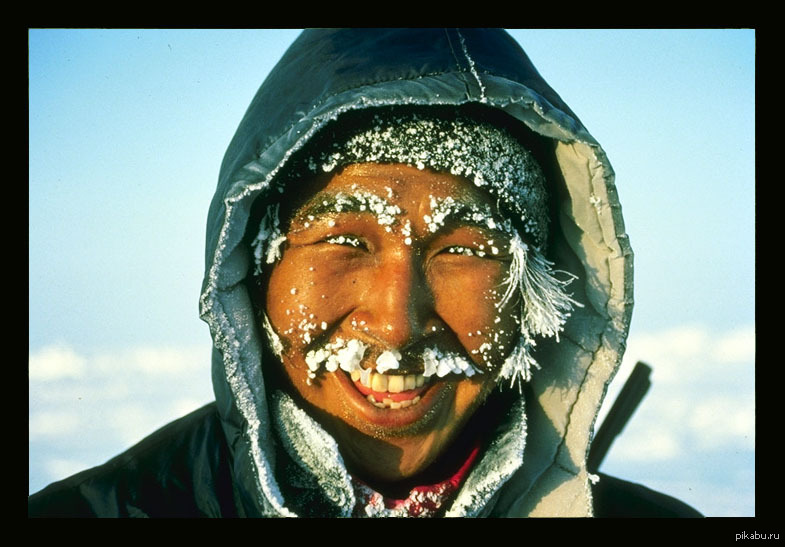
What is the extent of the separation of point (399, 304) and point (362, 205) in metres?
0.27

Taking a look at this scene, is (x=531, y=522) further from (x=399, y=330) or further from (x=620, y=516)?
(x=399, y=330)

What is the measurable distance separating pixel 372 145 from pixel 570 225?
25.9 inches

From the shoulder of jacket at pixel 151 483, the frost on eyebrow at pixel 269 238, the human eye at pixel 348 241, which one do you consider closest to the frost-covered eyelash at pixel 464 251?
the human eye at pixel 348 241

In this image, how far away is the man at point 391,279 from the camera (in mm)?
2441

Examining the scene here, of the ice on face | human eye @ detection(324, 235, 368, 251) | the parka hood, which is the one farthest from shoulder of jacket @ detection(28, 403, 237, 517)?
human eye @ detection(324, 235, 368, 251)

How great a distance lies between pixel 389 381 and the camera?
251cm

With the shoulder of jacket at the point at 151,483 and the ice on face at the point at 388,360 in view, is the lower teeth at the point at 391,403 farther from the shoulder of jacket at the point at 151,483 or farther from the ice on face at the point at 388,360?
the shoulder of jacket at the point at 151,483

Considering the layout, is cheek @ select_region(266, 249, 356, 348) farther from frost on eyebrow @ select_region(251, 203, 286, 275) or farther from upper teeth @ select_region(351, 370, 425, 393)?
upper teeth @ select_region(351, 370, 425, 393)

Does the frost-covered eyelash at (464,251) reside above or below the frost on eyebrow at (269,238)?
below

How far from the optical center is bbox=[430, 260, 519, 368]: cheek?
2.50m

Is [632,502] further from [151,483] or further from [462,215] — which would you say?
[151,483]

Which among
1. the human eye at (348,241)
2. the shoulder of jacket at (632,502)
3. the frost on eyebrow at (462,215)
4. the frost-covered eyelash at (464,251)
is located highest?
the frost on eyebrow at (462,215)

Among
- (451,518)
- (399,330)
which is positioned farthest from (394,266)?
A: (451,518)

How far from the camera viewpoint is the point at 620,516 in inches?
124
